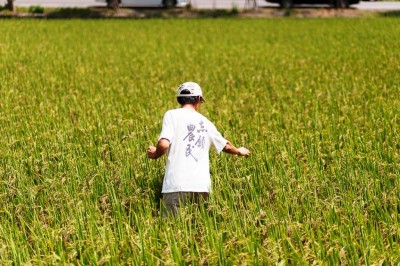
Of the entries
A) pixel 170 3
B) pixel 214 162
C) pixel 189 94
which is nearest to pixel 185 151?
pixel 189 94

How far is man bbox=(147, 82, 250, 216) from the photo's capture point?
4898 mm

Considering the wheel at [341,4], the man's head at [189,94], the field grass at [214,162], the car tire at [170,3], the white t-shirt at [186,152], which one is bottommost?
the field grass at [214,162]

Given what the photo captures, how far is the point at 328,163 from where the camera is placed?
6496 millimetres

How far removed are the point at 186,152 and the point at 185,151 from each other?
0.03 feet

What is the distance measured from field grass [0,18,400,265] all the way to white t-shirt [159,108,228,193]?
0.20 metres

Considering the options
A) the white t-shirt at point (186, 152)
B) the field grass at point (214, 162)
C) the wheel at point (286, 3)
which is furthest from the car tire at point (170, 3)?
the white t-shirt at point (186, 152)

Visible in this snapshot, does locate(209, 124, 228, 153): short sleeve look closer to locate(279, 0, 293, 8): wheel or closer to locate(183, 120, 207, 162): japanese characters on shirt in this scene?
locate(183, 120, 207, 162): japanese characters on shirt

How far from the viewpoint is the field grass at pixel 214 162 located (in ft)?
14.2

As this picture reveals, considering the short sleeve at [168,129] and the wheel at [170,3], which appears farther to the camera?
the wheel at [170,3]

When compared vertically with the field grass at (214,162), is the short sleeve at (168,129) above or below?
above

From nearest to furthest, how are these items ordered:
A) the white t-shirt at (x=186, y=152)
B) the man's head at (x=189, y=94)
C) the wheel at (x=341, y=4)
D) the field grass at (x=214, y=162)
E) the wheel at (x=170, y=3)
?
the field grass at (x=214, y=162) < the white t-shirt at (x=186, y=152) < the man's head at (x=189, y=94) < the wheel at (x=341, y=4) < the wheel at (x=170, y=3)

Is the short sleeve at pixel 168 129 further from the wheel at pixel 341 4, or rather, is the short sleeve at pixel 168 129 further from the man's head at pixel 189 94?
the wheel at pixel 341 4

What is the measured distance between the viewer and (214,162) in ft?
20.7

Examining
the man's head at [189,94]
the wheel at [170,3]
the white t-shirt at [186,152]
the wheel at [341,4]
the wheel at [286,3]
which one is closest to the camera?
the white t-shirt at [186,152]
